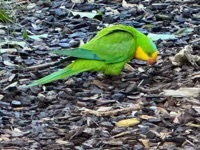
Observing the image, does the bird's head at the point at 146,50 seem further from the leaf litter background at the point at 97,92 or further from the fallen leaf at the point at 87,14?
the fallen leaf at the point at 87,14

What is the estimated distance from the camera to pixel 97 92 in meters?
4.69

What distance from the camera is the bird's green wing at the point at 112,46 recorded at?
4.84 m

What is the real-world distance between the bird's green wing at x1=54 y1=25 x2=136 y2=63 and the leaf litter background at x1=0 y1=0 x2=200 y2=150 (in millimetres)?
199

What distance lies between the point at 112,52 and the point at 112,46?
52mm

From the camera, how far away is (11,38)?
600 cm

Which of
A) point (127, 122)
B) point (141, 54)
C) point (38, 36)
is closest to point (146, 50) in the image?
point (141, 54)

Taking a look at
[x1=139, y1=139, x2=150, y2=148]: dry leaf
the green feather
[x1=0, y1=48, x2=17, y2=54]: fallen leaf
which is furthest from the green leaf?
[x1=139, y1=139, x2=150, y2=148]: dry leaf

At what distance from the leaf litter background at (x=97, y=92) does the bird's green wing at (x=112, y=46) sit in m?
0.20

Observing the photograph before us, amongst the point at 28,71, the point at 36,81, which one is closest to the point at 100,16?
the point at 28,71

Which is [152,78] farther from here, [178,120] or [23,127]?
[23,127]

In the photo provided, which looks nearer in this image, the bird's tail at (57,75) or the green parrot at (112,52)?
the bird's tail at (57,75)

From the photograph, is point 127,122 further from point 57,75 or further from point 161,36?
point 161,36

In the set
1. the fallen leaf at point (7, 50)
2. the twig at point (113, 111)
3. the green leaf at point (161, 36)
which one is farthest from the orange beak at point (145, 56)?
the fallen leaf at point (7, 50)

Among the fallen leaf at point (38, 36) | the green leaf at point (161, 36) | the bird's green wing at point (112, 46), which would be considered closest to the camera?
the bird's green wing at point (112, 46)
